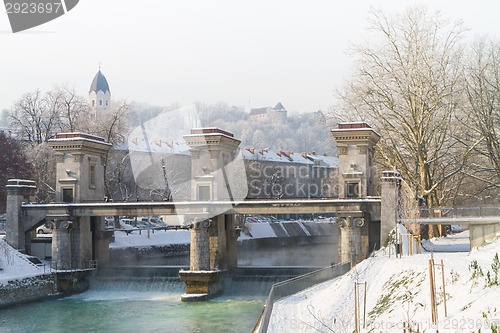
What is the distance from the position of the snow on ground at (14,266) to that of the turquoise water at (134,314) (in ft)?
7.43

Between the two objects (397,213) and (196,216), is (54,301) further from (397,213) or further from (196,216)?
(397,213)

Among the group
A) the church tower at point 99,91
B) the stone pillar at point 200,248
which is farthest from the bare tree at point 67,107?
the church tower at point 99,91

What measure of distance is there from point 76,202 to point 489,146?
1146 inches

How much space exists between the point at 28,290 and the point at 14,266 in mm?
2476

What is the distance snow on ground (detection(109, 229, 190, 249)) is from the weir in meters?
9.88

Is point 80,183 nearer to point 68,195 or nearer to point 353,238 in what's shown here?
point 68,195

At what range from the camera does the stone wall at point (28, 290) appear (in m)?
36.6

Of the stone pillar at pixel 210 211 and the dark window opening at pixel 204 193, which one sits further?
the dark window opening at pixel 204 193

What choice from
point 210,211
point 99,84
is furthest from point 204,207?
point 99,84

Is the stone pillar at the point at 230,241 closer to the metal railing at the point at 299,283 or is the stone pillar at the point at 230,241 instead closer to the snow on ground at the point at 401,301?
the metal railing at the point at 299,283

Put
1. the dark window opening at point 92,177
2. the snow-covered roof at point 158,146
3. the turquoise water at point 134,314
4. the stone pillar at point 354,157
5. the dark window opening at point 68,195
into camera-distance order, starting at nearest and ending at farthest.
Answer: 1. the turquoise water at point 134,314
2. the stone pillar at point 354,157
3. the dark window opening at point 68,195
4. the dark window opening at point 92,177
5. the snow-covered roof at point 158,146

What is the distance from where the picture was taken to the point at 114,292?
138ft

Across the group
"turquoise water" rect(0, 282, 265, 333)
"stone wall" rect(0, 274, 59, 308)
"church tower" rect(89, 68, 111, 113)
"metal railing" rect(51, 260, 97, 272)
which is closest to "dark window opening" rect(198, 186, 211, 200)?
"turquoise water" rect(0, 282, 265, 333)

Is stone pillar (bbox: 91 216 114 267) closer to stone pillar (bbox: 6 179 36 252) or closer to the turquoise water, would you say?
stone pillar (bbox: 6 179 36 252)
